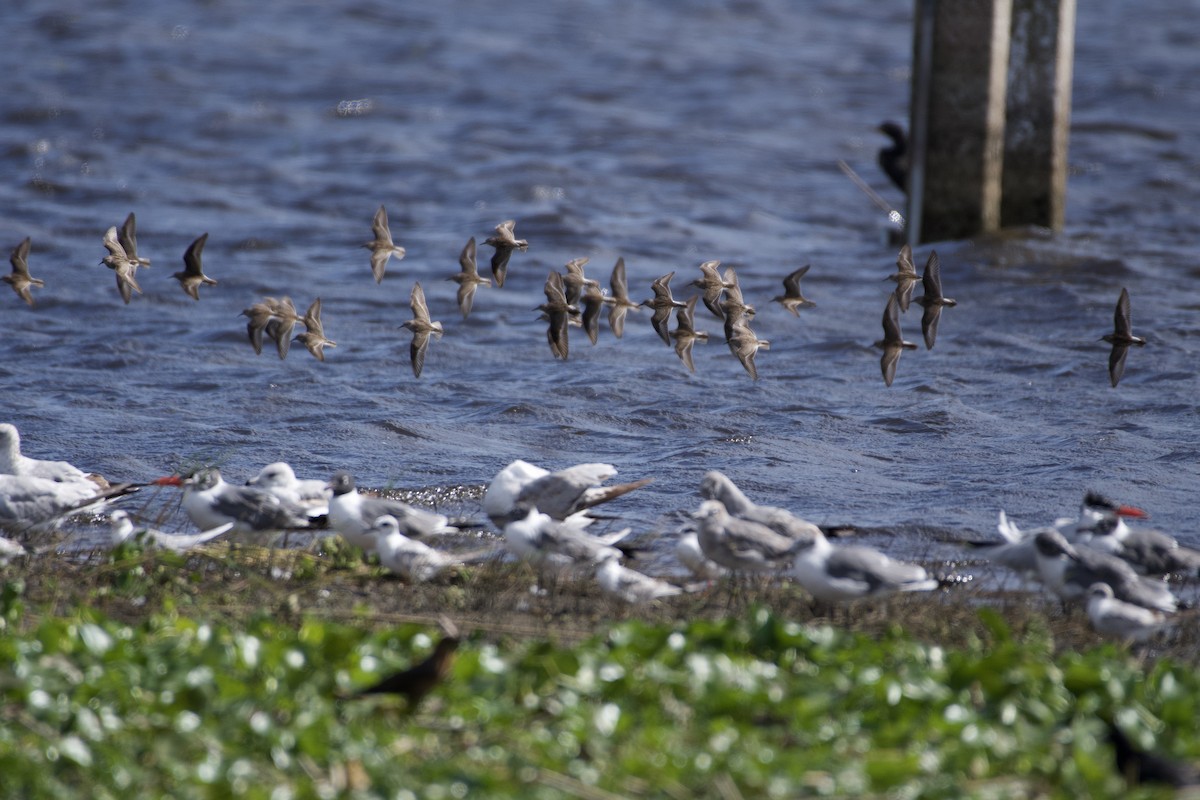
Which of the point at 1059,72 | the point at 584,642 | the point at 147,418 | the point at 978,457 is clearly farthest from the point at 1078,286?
the point at 584,642

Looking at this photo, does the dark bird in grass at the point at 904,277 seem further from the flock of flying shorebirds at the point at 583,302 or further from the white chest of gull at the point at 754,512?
the white chest of gull at the point at 754,512

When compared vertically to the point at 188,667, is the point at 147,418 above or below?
below

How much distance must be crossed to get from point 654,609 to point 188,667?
76.6 inches

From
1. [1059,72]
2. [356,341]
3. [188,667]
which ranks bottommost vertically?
[356,341]

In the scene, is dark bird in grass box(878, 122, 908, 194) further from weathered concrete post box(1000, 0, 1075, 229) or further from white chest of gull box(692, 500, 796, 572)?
white chest of gull box(692, 500, 796, 572)

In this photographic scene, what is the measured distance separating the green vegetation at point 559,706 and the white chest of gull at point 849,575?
0.18 m

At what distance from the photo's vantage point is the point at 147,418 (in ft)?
32.8

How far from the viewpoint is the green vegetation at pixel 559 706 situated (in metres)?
4.14

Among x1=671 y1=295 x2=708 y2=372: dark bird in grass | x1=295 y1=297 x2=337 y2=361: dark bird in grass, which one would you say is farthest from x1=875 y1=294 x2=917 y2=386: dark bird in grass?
→ x1=295 y1=297 x2=337 y2=361: dark bird in grass

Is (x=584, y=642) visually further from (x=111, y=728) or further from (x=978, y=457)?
(x=978, y=457)

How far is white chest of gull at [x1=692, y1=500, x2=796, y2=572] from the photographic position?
6.26m

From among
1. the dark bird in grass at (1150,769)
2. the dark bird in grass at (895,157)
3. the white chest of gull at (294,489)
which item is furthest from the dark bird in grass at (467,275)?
the dark bird in grass at (895,157)

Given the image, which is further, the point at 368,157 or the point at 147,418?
the point at 368,157

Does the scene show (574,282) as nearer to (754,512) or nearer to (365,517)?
(754,512)
